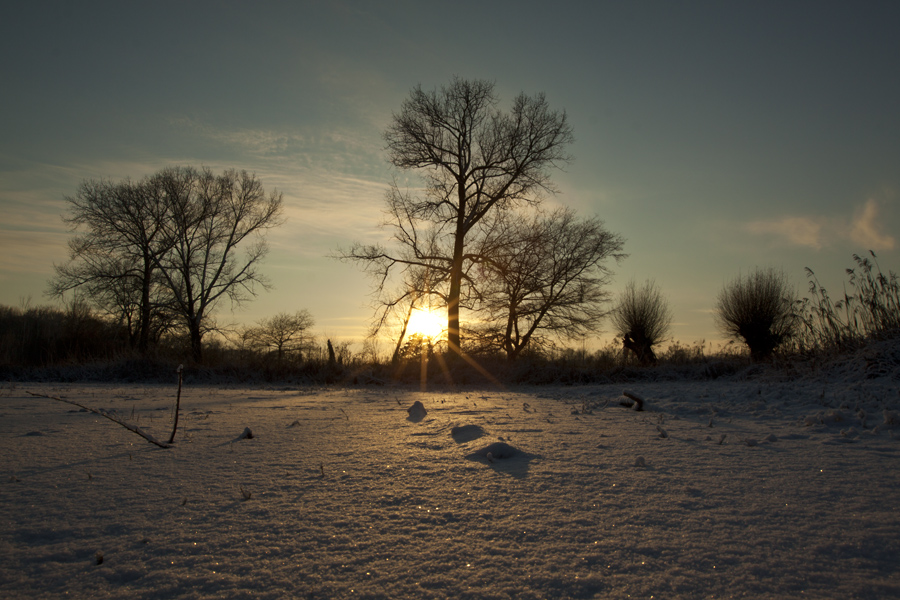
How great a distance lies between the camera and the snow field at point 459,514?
1309 millimetres

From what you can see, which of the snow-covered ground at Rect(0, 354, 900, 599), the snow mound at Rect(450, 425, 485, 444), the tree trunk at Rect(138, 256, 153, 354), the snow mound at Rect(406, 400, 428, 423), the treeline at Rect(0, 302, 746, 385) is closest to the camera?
the snow-covered ground at Rect(0, 354, 900, 599)

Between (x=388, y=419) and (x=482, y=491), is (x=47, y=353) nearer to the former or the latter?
(x=388, y=419)

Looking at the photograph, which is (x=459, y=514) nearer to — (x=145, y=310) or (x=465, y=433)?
(x=465, y=433)

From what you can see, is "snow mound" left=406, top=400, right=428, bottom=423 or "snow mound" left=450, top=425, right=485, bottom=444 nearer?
"snow mound" left=450, top=425, right=485, bottom=444

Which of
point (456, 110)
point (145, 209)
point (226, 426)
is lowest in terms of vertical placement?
point (226, 426)

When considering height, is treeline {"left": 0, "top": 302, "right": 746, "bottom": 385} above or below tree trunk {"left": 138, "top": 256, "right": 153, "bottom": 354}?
below

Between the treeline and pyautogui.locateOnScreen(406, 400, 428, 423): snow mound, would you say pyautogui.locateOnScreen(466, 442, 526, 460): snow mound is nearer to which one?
pyautogui.locateOnScreen(406, 400, 428, 423): snow mound

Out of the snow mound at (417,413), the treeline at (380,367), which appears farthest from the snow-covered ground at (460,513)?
the treeline at (380,367)

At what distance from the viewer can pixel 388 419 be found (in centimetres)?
423

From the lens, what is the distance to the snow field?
1309 mm

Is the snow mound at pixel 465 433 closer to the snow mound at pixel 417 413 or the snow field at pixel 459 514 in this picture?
the snow field at pixel 459 514

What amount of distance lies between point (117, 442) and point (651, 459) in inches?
127

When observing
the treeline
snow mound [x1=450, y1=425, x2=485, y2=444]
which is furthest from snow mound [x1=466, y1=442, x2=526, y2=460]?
the treeline

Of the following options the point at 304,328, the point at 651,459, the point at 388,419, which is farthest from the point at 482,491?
the point at 304,328
